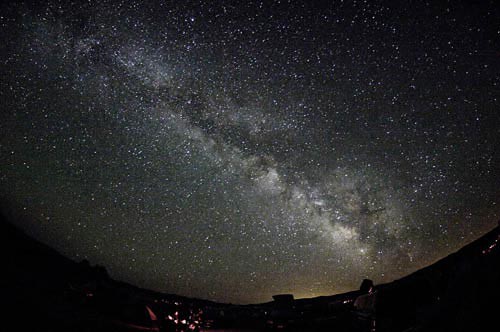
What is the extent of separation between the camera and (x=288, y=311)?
48.6 feet

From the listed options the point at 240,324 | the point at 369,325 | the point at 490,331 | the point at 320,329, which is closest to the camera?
the point at 490,331

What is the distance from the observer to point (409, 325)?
635 cm

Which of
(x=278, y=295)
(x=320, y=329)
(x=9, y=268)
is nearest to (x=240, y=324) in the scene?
(x=278, y=295)

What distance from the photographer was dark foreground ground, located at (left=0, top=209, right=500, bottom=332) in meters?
4.15

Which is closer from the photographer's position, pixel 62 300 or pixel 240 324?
pixel 62 300

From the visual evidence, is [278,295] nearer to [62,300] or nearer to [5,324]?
[62,300]

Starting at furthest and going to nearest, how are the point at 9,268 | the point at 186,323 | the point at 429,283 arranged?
the point at 186,323, the point at 9,268, the point at 429,283

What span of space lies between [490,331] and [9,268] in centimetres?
1167

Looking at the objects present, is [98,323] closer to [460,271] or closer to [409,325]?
[409,325]

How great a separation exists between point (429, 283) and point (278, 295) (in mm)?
19267

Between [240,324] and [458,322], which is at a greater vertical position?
[458,322]

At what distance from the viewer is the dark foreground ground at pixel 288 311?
13.6 feet

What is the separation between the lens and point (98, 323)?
9688 millimetres

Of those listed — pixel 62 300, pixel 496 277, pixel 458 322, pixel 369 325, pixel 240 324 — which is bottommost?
pixel 240 324
